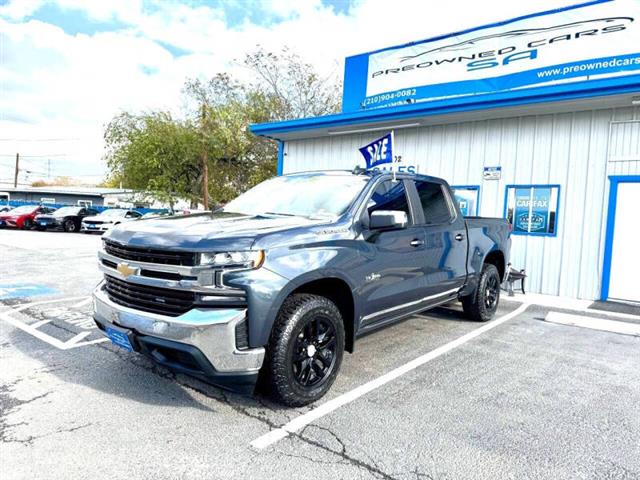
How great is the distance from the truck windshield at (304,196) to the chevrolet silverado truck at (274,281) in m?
0.02

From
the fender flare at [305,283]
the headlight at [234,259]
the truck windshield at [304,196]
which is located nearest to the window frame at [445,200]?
the truck windshield at [304,196]

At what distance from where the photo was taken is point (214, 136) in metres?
25.3

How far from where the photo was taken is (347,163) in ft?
37.7

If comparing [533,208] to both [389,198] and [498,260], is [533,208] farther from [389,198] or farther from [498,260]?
[389,198]

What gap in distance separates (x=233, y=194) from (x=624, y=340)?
2494 cm

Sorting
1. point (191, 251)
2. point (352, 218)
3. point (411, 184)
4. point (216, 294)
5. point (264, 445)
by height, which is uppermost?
point (411, 184)

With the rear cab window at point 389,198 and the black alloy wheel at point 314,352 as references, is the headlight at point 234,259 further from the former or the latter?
the rear cab window at point 389,198

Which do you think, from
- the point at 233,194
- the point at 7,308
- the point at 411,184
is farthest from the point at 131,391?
the point at 233,194

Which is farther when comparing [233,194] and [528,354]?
[233,194]

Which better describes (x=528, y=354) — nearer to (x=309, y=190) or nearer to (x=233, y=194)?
(x=309, y=190)

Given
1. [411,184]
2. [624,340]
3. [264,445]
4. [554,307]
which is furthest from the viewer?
[554,307]

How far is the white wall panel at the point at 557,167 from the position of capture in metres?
8.27

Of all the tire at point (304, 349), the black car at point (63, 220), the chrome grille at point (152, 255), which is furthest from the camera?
the black car at point (63, 220)

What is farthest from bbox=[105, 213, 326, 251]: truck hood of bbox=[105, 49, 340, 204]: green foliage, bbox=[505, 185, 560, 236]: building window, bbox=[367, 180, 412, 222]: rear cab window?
bbox=[105, 49, 340, 204]: green foliage
